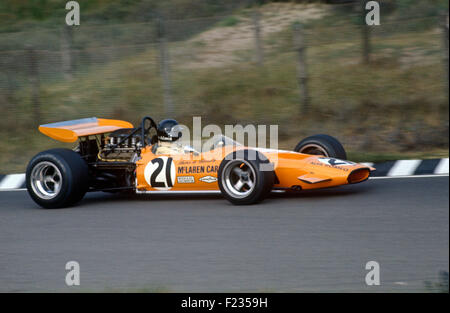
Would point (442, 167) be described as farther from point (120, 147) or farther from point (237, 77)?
point (237, 77)

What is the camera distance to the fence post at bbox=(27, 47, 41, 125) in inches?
454

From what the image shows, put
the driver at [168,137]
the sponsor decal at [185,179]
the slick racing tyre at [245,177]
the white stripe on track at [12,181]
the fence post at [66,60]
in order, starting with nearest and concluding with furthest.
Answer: the slick racing tyre at [245,177] < the sponsor decal at [185,179] < the driver at [168,137] < the white stripe on track at [12,181] < the fence post at [66,60]

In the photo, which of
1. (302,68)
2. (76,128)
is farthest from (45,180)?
(302,68)

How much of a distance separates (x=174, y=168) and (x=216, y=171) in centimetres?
49

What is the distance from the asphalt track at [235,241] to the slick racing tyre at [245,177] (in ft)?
0.47

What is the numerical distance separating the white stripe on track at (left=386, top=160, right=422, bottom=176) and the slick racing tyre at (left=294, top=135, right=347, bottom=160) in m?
1.16

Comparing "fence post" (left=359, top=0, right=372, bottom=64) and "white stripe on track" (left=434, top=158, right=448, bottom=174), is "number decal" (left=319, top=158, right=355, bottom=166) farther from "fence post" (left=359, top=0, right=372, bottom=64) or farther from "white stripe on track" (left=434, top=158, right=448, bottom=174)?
"fence post" (left=359, top=0, right=372, bottom=64)

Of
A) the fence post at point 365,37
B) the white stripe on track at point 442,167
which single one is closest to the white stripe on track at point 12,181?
the white stripe on track at point 442,167

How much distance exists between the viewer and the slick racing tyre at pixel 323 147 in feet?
24.4

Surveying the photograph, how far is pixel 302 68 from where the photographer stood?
11.2 m

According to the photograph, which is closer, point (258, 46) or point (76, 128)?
point (76, 128)

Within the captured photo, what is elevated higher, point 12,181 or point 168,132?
point 168,132

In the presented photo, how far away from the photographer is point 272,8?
16078 mm

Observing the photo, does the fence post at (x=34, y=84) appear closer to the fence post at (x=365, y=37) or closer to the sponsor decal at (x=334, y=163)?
the fence post at (x=365, y=37)
